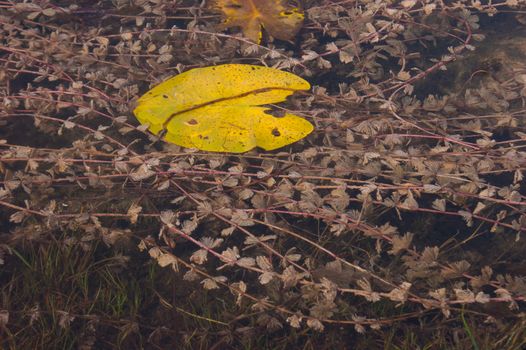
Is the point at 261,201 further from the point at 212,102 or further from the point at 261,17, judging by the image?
the point at 261,17

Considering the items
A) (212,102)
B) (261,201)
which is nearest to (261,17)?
(212,102)

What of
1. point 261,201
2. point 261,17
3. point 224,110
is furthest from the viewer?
point 261,17

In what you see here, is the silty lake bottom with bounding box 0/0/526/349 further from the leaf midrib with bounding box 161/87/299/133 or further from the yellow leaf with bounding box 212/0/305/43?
the leaf midrib with bounding box 161/87/299/133

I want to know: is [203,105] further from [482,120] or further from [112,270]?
[482,120]

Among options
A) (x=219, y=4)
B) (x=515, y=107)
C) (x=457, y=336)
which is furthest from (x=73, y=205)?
(x=515, y=107)

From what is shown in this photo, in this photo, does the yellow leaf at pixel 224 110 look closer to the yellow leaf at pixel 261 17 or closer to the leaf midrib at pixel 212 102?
the leaf midrib at pixel 212 102

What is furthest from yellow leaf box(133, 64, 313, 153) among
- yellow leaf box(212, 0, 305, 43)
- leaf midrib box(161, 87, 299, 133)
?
yellow leaf box(212, 0, 305, 43)
